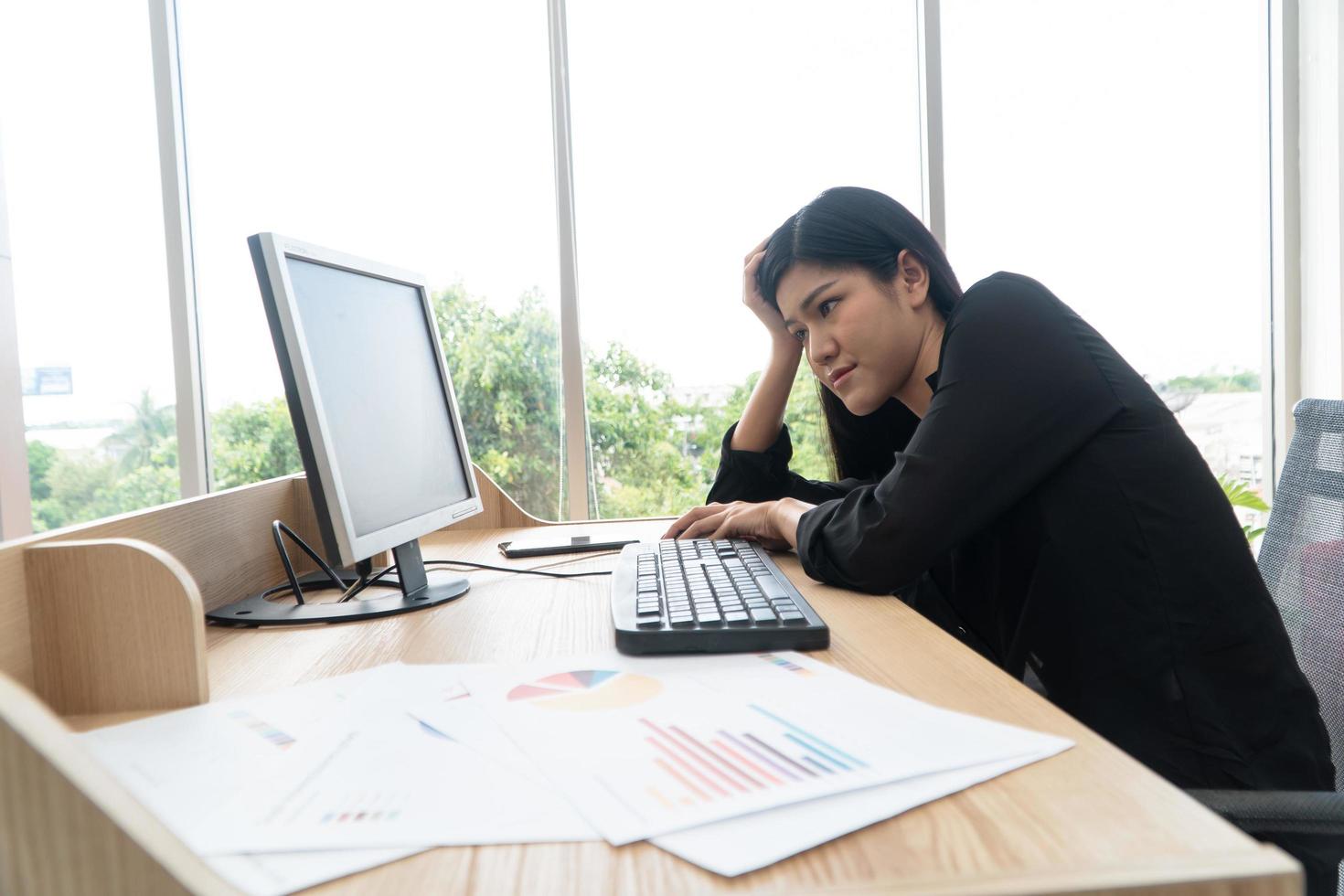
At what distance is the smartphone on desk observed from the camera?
1414 mm

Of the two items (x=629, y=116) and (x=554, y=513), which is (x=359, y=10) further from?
(x=554, y=513)

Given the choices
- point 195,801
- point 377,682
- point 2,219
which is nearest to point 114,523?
point 377,682

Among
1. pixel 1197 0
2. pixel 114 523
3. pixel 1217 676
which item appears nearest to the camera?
pixel 114 523

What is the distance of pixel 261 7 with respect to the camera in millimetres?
2482

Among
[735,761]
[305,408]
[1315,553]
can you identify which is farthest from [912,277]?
[735,761]

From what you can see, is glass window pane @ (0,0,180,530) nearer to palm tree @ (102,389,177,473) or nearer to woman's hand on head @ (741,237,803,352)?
palm tree @ (102,389,177,473)

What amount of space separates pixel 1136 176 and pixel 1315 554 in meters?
2.08

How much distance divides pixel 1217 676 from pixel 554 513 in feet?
6.04

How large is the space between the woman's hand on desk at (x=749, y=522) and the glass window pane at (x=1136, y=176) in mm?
1615

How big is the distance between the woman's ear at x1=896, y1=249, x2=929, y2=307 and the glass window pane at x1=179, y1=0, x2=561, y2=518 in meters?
1.36

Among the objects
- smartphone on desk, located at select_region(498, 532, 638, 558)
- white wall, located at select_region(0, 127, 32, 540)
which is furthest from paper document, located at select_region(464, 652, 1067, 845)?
white wall, located at select_region(0, 127, 32, 540)

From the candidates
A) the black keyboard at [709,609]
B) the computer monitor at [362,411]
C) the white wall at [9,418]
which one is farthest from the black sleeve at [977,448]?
the white wall at [9,418]

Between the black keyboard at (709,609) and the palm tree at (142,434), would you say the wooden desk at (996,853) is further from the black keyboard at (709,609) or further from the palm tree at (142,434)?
the palm tree at (142,434)

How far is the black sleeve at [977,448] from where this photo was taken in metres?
0.96
